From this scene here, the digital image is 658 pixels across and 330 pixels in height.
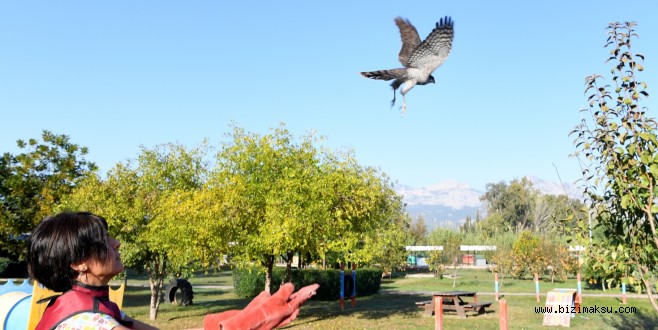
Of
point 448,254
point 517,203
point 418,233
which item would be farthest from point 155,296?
point 517,203

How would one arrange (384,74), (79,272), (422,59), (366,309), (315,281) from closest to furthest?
(79,272)
(384,74)
(422,59)
(366,309)
(315,281)

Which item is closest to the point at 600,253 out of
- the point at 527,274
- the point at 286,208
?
the point at 286,208

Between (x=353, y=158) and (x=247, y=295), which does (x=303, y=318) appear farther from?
(x=247, y=295)

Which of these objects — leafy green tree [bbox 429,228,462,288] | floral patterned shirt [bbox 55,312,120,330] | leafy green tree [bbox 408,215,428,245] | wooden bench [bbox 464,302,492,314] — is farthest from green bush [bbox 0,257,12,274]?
floral patterned shirt [bbox 55,312,120,330]

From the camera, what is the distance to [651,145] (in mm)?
5406

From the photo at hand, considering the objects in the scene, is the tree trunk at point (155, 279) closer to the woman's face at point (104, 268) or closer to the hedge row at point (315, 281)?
the hedge row at point (315, 281)

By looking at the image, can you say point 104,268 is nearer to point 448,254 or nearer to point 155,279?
point 155,279

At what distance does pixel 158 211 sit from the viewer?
54.3 feet

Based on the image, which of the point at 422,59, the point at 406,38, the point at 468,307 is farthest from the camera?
the point at 468,307

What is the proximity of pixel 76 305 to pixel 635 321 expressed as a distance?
18.2 meters

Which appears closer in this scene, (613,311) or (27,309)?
(27,309)

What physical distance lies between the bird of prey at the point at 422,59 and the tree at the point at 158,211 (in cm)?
1105

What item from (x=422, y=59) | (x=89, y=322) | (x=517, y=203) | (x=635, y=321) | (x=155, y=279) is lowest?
(x=635, y=321)

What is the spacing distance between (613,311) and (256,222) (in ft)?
42.9
